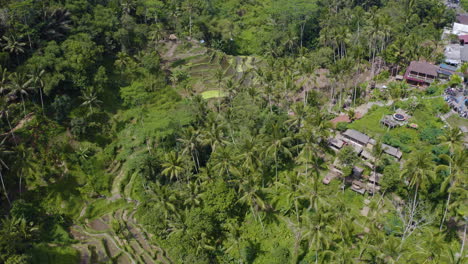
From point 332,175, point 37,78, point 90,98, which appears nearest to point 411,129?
point 332,175

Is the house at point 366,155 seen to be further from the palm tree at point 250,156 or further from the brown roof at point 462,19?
the brown roof at point 462,19

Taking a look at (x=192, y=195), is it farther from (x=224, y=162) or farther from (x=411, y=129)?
(x=411, y=129)

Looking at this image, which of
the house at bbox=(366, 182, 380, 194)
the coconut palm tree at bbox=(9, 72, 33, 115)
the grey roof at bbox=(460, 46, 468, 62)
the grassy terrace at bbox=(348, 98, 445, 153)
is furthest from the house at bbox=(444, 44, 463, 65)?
the coconut palm tree at bbox=(9, 72, 33, 115)

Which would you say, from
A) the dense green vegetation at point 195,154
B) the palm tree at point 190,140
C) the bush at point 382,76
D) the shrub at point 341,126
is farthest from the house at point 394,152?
the palm tree at point 190,140

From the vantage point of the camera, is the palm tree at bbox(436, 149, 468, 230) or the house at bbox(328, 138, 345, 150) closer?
the palm tree at bbox(436, 149, 468, 230)

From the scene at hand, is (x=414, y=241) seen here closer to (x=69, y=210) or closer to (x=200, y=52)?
(x=69, y=210)

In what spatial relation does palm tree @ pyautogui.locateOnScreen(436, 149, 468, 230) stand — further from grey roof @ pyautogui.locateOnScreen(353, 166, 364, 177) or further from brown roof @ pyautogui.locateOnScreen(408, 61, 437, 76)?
brown roof @ pyautogui.locateOnScreen(408, 61, 437, 76)

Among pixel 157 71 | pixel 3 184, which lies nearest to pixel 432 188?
pixel 157 71
